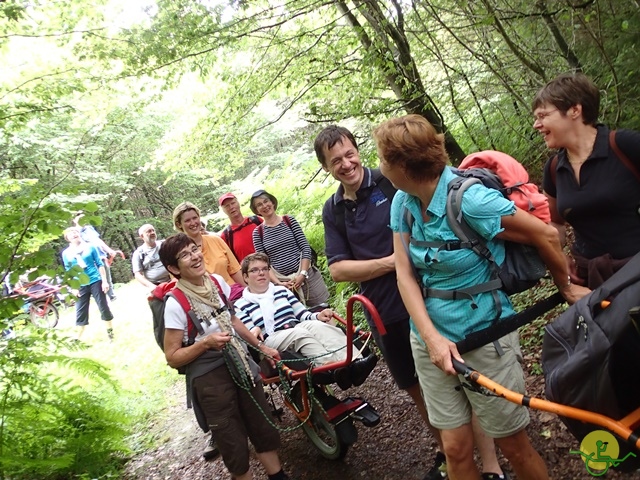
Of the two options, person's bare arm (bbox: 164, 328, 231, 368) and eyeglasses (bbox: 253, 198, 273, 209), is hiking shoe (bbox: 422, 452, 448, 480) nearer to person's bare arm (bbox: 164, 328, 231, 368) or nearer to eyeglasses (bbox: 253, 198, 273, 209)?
person's bare arm (bbox: 164, 328, 231, 368)

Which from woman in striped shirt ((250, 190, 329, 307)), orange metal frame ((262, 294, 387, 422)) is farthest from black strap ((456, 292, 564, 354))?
woman in striped shirt ((250, 190, 329, 307))

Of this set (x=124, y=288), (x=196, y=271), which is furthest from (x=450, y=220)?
(x=124, y=288)

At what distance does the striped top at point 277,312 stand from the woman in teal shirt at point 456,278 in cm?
190

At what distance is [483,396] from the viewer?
2.04 m

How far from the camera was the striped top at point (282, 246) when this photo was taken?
533cm

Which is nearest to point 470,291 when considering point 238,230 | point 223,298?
point 223,298

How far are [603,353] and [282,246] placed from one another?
4.22 meters

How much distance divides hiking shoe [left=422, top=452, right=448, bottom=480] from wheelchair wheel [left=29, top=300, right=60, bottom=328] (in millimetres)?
10185

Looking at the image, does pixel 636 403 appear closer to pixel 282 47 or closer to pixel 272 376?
pixel 272 376

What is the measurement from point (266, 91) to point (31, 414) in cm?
443

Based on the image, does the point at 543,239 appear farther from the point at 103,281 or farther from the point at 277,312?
the point at 103,281

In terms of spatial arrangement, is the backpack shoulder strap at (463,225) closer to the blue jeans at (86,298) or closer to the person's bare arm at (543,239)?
the person's bare arm at (543,239)

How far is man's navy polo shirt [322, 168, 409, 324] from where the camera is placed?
9.13 feet

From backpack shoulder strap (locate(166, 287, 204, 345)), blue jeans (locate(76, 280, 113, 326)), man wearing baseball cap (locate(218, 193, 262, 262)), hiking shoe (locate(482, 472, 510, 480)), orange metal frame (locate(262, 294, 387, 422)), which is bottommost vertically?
hiking shoe (locate(482, 472, 510, 480))
